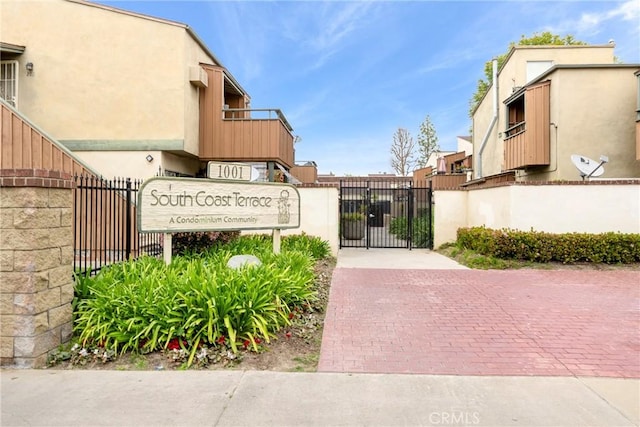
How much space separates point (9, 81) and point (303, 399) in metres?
13.3

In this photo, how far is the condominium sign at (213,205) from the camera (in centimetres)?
541

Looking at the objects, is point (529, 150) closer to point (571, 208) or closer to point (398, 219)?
point (571, 208)

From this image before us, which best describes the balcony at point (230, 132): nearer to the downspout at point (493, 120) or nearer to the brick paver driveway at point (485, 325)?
the brick paver driveway at point (485, 325)

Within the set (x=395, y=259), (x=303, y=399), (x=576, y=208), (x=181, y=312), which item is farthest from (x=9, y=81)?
(x=576, y=208)

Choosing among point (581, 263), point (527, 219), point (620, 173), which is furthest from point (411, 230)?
point (620, 173)

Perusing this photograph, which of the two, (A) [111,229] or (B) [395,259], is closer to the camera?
(A) [111,229]

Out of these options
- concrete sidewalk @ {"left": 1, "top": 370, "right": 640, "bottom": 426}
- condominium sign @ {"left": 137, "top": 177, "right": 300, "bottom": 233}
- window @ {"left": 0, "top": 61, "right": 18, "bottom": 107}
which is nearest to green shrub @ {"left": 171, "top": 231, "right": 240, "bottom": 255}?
condominium sign @ {"left": 137, "top": 177, "right": 300, "bottom": 233}

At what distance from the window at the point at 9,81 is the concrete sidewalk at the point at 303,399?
10799mm

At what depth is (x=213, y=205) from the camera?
20.2 feet

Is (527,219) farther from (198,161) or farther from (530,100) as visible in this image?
(198,161)

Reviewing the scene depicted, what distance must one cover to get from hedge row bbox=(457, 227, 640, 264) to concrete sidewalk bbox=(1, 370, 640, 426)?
6068 millimetres

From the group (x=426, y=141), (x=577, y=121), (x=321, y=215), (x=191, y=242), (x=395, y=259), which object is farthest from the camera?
(x=426, y=141)

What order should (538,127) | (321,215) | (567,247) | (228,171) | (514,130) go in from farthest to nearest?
(514,130), (538,127), (321,215), (567,247), (228,171)

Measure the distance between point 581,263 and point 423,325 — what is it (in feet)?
21.3
